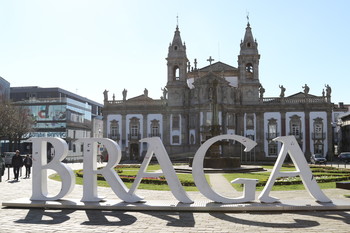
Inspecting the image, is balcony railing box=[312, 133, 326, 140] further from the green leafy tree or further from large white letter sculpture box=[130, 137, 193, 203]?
large white letter sculpture box=[130, 137, 193, 203]

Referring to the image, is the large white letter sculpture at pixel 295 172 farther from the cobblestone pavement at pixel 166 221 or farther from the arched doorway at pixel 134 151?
the arched doorway at pixel 134 151

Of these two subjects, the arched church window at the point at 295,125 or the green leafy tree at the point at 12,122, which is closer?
the green leafy tree at the point at 12,122

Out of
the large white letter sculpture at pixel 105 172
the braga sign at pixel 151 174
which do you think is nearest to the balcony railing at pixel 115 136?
the braga sign at pixel 151 174

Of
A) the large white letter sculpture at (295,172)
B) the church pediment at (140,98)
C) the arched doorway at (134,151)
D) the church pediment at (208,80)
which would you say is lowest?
the arched doorway at (134,151)

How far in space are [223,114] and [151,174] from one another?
44.3 metres

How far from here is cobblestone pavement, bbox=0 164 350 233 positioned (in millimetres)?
9211

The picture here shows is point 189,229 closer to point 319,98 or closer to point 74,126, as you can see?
point 319,98

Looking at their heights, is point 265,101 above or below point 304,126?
above

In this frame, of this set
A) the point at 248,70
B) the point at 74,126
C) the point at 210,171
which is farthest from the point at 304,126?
the point at 74,126

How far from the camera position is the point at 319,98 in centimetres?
5619

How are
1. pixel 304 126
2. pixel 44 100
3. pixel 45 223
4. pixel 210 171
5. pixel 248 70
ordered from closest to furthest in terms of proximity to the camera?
pixel 45 223 < pixel 210 171 < pixel 304 126 < pixel 248 70 < pixel 44 100

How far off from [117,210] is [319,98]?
50.1 metres

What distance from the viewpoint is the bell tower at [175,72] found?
58.2 m

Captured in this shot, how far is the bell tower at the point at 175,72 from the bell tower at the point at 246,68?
27.3ft
